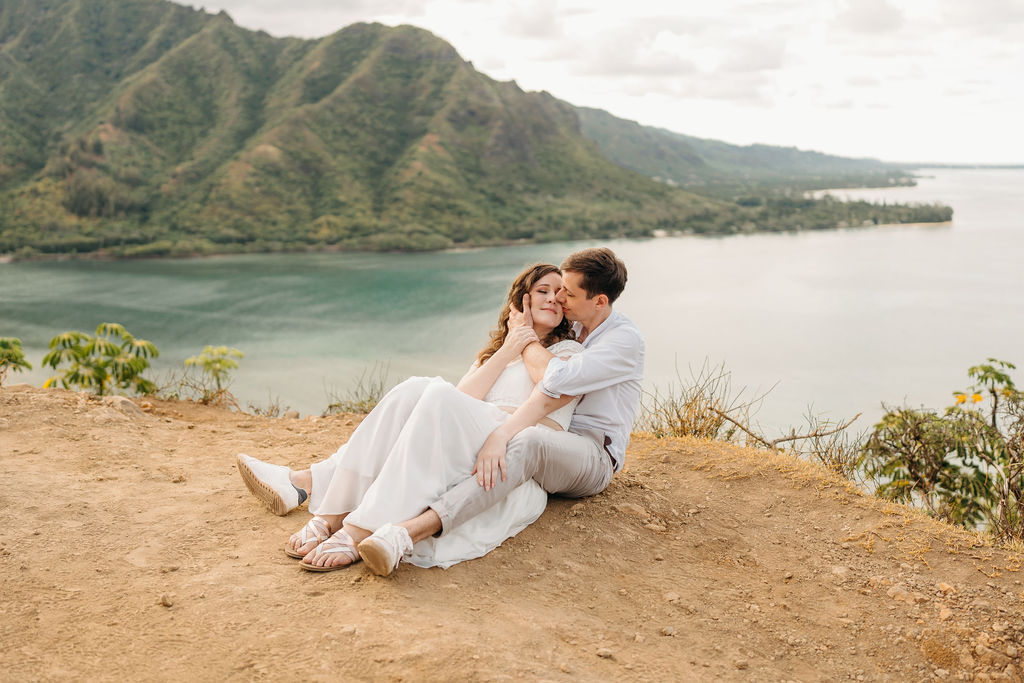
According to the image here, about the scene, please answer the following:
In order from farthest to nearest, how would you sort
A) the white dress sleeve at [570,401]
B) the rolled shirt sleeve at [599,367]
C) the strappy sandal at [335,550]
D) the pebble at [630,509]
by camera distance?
the pebble at [630,509], the white dress sleeve at [570,401], the rolled shirt sleeve at [599,367], the strappy sandal at [335,550]

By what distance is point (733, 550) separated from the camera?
10.1ft

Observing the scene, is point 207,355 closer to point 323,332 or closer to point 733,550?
point 733,550

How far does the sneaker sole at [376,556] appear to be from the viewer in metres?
2.31

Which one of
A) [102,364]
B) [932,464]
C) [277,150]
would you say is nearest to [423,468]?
[932,464]

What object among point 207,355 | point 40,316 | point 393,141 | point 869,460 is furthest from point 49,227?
point 869,460

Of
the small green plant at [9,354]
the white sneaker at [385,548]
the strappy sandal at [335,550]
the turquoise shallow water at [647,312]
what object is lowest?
the turquoise shallow water at [647,312]

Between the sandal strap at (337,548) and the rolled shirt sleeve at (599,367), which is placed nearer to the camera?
the sandal strap at (337,548)

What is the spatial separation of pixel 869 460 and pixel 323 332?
1085 inches

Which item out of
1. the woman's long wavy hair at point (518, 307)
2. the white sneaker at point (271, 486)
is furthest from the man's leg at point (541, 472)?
the white sneaker at point (271, 486)

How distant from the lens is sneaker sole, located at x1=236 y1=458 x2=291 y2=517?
299cm

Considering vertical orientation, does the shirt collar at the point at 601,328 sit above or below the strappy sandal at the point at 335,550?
above

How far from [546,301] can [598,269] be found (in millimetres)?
291

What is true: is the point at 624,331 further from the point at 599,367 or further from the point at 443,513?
the point at 443,513

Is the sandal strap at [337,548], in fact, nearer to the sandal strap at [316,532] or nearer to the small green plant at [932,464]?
the sandal strap at [316,532]
